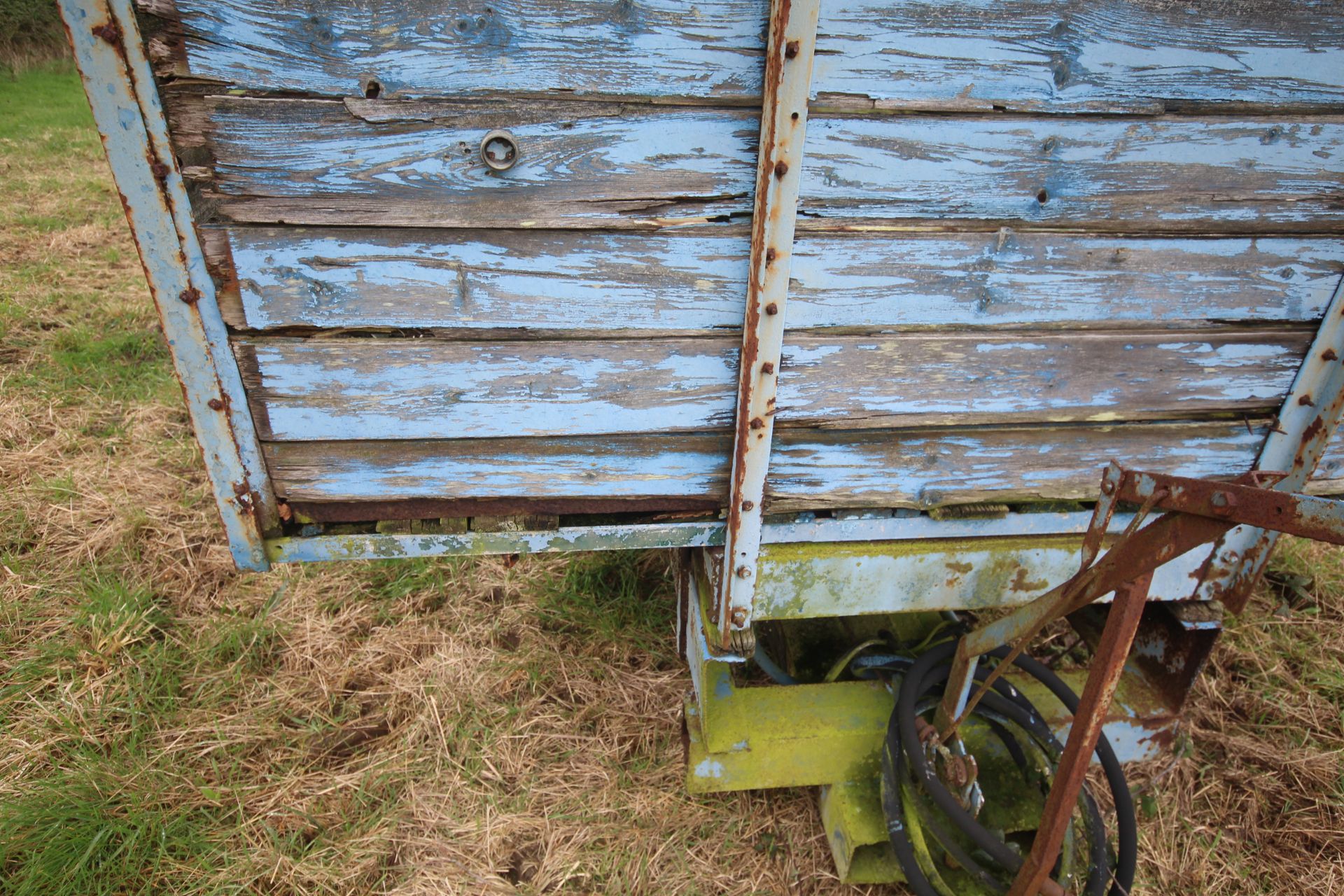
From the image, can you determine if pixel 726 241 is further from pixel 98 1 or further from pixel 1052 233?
pixel 98 1

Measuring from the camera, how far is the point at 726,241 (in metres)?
1.59

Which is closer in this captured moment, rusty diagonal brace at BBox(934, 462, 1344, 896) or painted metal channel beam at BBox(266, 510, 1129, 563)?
rusty diagonal brace at BBox(934, 462, 1344, 896)

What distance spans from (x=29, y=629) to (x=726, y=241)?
2.92m

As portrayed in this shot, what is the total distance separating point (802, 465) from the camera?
1844 millimetres

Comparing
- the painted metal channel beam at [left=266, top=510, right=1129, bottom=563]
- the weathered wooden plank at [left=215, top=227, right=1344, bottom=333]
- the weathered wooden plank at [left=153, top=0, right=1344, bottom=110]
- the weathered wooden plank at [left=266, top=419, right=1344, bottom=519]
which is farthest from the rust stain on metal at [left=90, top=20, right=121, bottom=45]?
the painted metal channel beam at [left=266, top=510, right=1129, bottom=563]

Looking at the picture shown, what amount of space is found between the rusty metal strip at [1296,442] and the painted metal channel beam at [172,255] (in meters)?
2.55

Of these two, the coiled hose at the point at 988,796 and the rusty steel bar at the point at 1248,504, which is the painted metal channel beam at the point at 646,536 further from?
the rusty steel bar at the point at 1248,504

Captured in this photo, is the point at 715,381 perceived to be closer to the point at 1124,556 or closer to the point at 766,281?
the point at 766,281

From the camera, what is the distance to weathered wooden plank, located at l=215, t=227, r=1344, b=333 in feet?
5.06

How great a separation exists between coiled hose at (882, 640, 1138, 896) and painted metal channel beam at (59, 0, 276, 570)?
1.76 metres

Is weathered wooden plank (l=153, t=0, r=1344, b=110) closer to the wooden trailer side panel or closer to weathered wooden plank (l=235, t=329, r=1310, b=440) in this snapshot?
the wooden trailer side panel

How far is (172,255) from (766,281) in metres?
1.19

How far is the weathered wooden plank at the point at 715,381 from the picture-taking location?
165 centimetres

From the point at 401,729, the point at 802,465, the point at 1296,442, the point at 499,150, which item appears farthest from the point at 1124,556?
the point at 401,729
